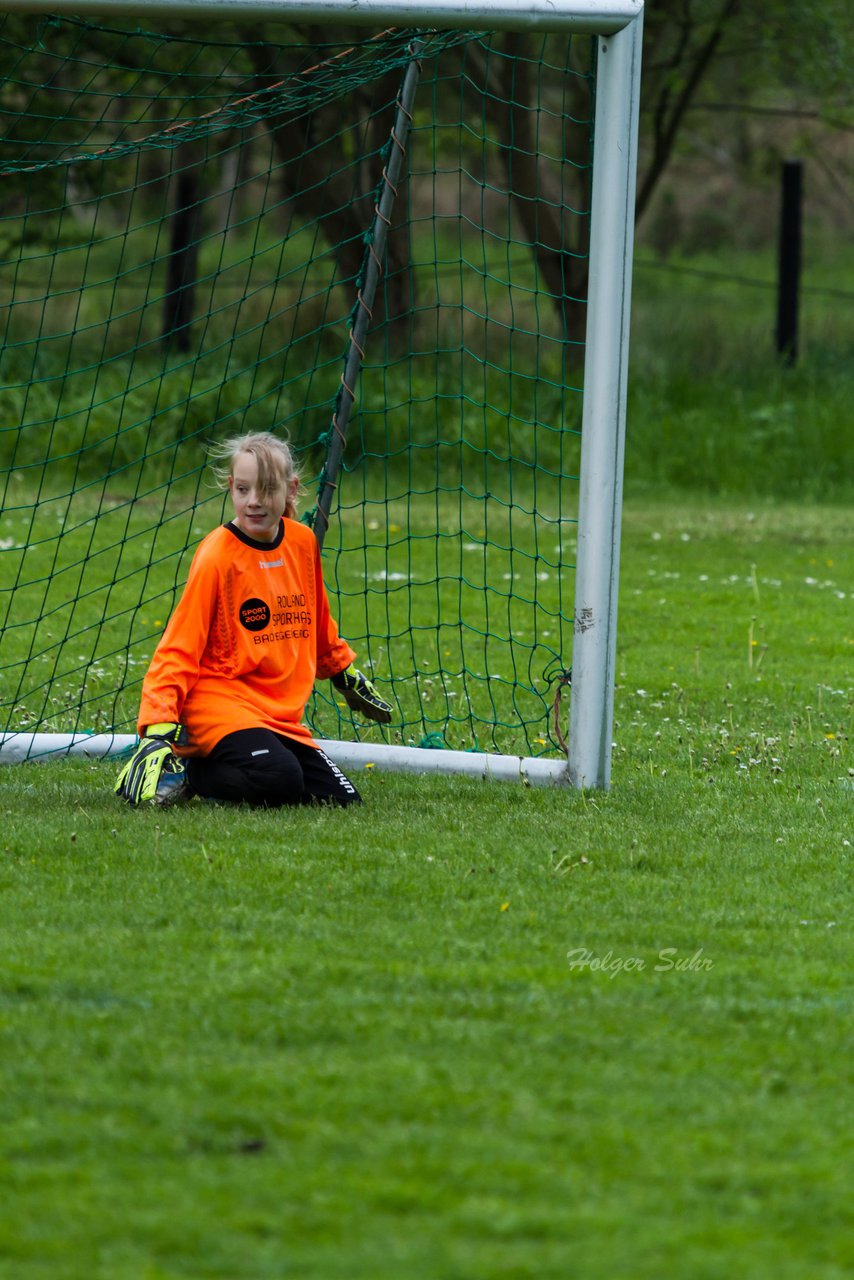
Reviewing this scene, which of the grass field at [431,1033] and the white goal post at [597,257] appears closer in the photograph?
the grass field at [431,1033]

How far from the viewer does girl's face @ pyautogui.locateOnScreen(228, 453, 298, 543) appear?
5.08m

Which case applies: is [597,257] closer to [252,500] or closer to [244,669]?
[252,500]

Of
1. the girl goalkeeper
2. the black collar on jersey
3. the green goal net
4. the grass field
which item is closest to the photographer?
the grass field

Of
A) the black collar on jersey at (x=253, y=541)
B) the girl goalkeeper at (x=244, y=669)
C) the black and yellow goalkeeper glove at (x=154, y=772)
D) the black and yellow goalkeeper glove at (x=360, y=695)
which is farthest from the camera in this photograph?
the black and yellow goalkeeper glove at (x=360, y=695)

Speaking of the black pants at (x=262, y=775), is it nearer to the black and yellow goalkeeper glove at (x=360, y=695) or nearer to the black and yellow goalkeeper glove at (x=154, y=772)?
the black and yellow goalkeeper glove at (x=154, y=772)

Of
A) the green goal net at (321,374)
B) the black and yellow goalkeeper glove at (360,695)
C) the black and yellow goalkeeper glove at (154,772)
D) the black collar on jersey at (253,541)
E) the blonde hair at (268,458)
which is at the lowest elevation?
the black and yellow goalkeeper glove at (154,772)

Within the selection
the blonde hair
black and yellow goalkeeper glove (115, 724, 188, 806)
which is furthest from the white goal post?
black and yellow goalkeeper glove (115, 724, 188, 806)

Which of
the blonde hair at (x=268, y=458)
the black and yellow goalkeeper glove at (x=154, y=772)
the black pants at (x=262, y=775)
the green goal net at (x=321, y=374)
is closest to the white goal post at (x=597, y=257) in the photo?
the green goal net at (x=321, y=374)

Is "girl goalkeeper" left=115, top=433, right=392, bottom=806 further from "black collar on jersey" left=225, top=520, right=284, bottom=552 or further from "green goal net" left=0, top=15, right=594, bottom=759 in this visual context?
"green goal net" left=0, top=15, right=594, bottom=759

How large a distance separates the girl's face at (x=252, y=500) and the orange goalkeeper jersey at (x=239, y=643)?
2.7 inches

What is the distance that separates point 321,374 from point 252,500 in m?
10.1

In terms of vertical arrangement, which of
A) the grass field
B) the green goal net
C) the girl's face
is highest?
the green goal net

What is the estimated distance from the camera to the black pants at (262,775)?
502 centimetres

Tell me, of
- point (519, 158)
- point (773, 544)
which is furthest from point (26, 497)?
point (519, 158)
